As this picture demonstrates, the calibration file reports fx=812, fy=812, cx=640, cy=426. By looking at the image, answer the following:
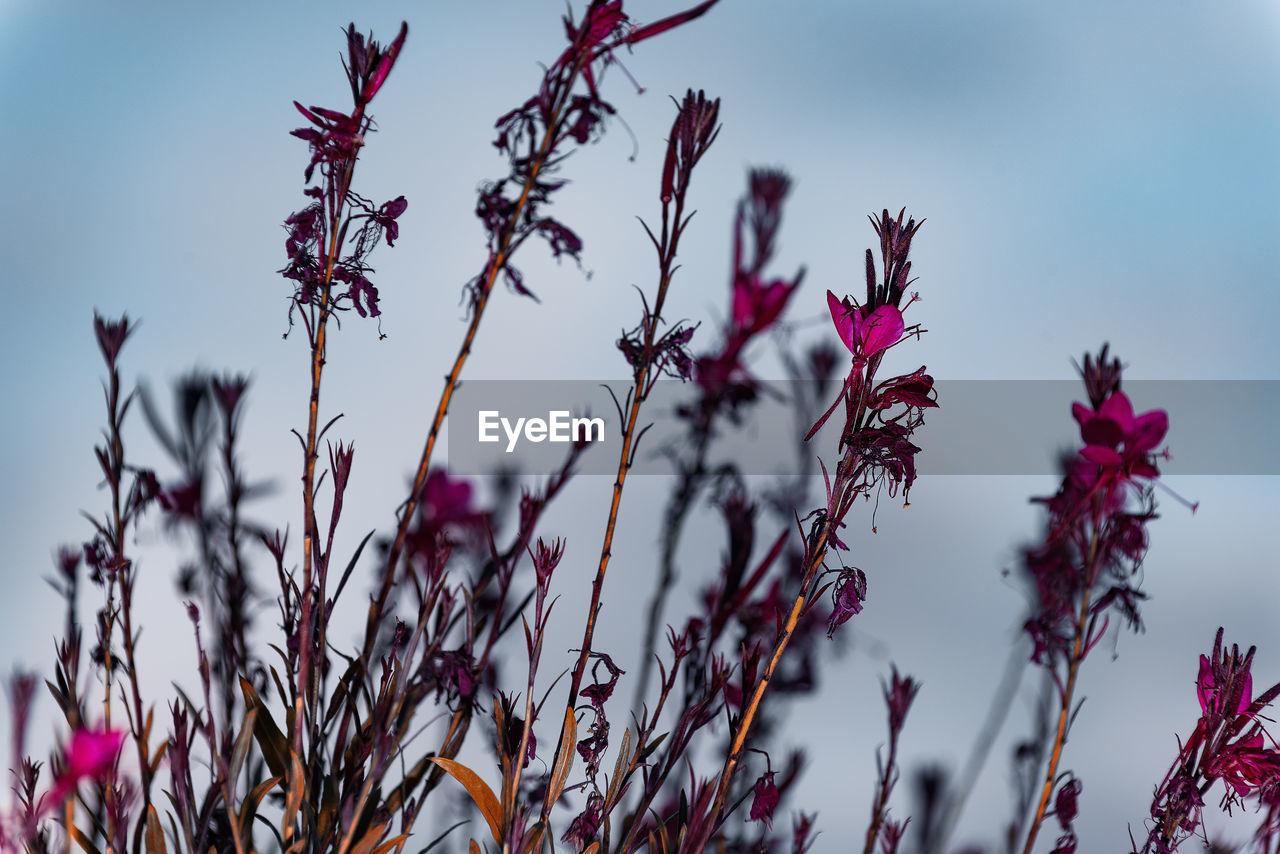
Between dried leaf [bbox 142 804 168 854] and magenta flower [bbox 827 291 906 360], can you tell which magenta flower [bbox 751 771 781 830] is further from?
dried leaf [bbox 142 804 168 854]

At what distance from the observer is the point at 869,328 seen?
0.44 meters

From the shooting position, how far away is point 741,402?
2.10 ft

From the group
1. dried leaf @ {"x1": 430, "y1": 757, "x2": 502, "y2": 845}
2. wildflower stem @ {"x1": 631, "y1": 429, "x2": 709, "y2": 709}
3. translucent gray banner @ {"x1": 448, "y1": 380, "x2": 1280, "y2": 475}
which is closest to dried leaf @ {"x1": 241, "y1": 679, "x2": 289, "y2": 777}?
dried leaf @ {"x1": 430, "y1": 757, "x2": 502, "y2": 845}

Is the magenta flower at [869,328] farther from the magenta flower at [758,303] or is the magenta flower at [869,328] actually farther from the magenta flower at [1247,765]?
the magenta flower at [1247,765]

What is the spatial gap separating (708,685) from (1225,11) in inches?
41.0

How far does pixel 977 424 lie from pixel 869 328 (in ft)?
2.05

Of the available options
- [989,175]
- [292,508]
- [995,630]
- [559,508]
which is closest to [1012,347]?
A: [989,175]

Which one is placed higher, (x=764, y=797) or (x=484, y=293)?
(x=484, y=293)

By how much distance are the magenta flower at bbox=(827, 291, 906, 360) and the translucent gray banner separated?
0.45 m

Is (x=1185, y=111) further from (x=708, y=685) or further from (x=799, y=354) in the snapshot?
(x=708, y=685)

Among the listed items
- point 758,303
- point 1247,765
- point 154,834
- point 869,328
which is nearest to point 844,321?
point 869,328

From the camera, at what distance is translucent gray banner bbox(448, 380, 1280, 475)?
92 centimetres

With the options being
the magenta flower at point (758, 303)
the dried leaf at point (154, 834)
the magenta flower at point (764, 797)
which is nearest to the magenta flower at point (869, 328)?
the magenta flower at point (758, 303)

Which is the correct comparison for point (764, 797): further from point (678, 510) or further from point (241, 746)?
point (241, 746)
